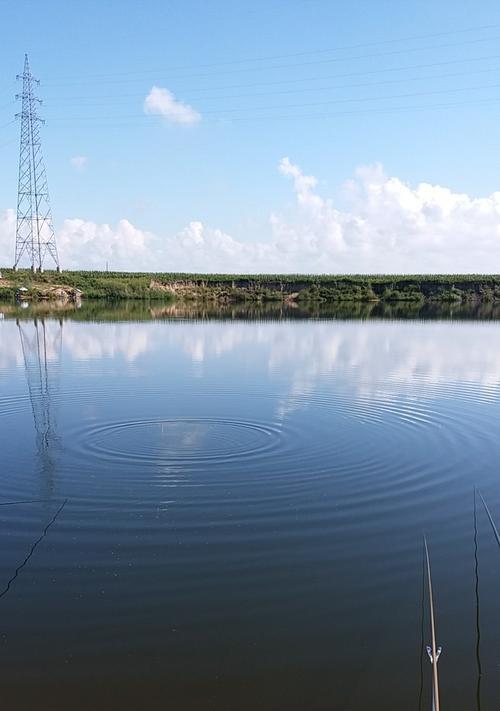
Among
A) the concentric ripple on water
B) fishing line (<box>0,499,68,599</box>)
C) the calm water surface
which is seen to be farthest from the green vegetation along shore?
fishing line (<box>0,499,68,599</box>)

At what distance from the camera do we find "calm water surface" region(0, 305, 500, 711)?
5258 millimetres

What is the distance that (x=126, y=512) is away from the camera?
8680 mm

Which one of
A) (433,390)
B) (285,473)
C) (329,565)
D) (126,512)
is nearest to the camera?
(329,565)

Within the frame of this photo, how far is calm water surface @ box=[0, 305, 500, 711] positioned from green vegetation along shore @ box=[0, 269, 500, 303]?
6717cm

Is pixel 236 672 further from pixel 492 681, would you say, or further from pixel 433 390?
pixel 433 390

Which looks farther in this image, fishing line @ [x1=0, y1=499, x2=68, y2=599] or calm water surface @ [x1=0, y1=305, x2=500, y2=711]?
fishing line @ [x1=0, y1=499, x2=68, y2=599]

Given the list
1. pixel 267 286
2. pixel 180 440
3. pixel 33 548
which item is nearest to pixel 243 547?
pixel 33 548

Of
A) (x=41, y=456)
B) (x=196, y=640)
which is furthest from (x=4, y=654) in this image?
(x=41, y=456)

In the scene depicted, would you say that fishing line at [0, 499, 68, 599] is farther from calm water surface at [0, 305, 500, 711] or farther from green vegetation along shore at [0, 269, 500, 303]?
green vegetation along shore at [0, 269, 500, 303]

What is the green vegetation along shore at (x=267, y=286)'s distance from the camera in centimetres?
8362

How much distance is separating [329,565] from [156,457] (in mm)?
4961

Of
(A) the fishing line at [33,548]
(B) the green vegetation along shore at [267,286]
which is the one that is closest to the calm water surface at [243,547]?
(A) the fishing line at [33,548]

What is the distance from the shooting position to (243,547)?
764 centimetres

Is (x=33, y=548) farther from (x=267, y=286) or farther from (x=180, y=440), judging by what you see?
(x=267, y=286)
